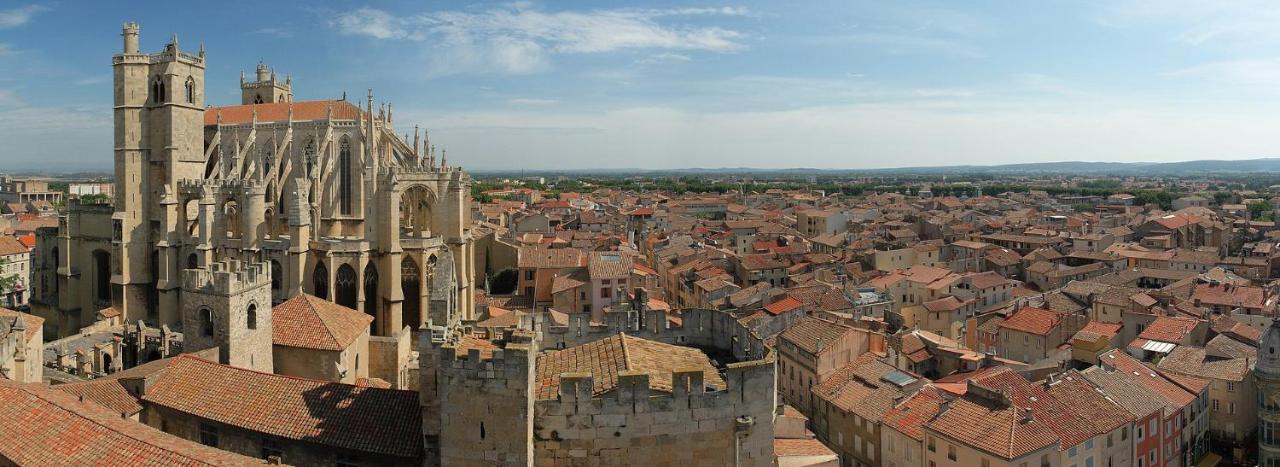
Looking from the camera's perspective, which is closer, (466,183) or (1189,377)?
(1189,377)

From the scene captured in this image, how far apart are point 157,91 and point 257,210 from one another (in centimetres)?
1235

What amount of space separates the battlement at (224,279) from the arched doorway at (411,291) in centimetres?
1948

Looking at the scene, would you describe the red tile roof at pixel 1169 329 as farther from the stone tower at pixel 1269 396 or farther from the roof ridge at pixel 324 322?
the roof ridge at pixel 324 322

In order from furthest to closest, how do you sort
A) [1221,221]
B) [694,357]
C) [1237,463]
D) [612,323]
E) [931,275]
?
[1221,221]
[931,275]
[1237,463]
[612,323]
[694,357]

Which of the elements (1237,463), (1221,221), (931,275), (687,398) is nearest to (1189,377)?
(1237,463)

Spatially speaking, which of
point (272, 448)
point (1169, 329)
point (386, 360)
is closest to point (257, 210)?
point (386, 360)

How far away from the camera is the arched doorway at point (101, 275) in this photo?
5559 cm

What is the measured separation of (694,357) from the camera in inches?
789

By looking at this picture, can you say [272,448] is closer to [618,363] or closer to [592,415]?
[618,363]

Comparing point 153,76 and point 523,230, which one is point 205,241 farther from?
point 523,230

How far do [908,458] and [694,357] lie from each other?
64.2 ft

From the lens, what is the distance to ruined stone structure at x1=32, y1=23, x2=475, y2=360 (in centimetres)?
4634

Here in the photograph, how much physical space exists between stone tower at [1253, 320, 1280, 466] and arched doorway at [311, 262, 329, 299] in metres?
47.8

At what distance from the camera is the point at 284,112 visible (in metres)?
56.0
